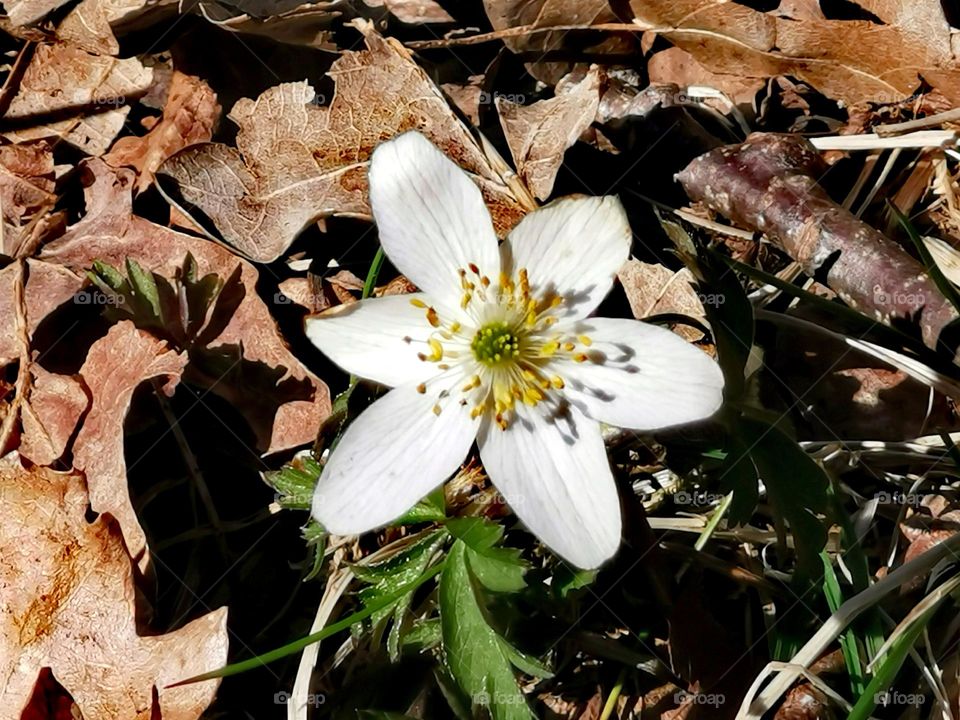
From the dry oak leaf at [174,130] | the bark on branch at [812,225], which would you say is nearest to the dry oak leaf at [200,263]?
the dry oak leaf at [174,130]

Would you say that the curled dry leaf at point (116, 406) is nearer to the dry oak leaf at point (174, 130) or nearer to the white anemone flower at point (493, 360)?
the dry oak leaf at point (174, 130)

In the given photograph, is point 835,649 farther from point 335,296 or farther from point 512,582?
point 335,296

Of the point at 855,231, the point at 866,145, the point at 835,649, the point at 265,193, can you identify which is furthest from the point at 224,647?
the point at 866,145

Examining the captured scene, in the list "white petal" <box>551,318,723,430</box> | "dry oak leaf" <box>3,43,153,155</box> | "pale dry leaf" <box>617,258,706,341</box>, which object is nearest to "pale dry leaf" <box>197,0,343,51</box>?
"dry oak leaf" <box>3,43,153,155</box>

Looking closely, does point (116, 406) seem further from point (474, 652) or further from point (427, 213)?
point (474, 652)

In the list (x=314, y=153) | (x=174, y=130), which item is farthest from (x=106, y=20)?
(x=314, y=153)

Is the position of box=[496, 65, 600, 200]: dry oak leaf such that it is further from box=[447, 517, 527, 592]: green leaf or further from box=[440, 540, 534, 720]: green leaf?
box=[440, 540, 534, 720]: green leaf

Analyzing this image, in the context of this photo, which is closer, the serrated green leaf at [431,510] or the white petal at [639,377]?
the white petal at [639,377]
